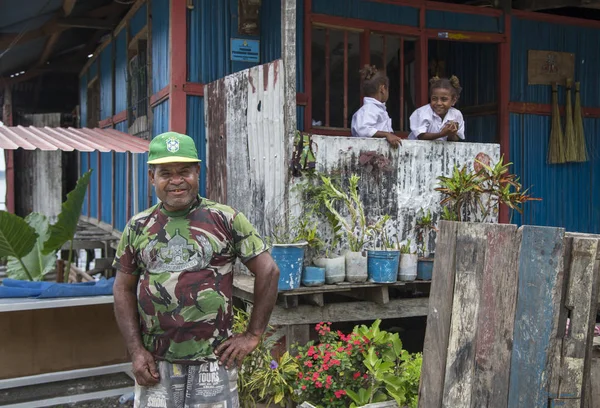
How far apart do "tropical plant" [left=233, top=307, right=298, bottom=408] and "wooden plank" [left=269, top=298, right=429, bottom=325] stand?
37 centimetres

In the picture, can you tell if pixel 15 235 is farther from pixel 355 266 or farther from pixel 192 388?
pixel 192 388

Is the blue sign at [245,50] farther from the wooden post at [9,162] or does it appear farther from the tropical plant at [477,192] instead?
the wooden post at [9,162]

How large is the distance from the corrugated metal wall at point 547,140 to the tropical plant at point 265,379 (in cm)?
444

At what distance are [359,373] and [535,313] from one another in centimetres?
172

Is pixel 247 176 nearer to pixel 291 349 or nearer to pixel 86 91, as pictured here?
pixel 291 349

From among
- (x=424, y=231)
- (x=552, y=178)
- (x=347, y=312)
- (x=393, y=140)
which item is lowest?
(x=347, y=312)

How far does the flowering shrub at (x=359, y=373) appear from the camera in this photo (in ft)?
13.6

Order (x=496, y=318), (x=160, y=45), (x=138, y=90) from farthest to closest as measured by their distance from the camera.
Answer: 1. (x=138, y=90)
2. (x=160, y=45)
3. (x=496, y=318)

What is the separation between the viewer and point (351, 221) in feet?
17.8

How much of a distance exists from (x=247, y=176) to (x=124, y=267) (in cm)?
277

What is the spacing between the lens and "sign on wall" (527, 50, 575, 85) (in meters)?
7.95

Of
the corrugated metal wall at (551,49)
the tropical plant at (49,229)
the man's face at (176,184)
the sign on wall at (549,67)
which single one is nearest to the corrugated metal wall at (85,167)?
the tropical plant at (49,229)

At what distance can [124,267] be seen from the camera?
305cm

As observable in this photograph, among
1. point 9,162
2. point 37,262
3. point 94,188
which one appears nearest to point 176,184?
point 37,262
